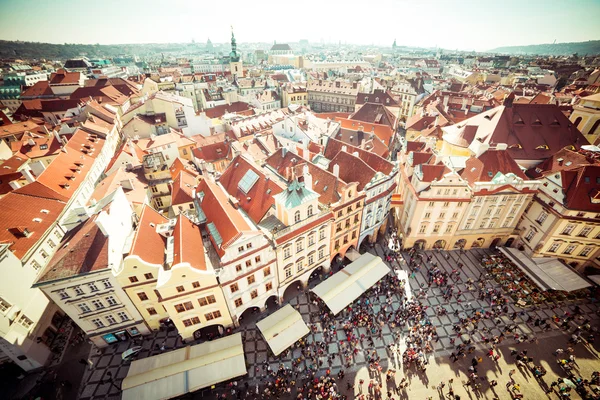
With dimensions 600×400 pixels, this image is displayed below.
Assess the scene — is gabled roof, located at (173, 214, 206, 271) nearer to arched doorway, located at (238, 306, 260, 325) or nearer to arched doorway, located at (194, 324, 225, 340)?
arched doorway, located at (194, 324, 225, 340)

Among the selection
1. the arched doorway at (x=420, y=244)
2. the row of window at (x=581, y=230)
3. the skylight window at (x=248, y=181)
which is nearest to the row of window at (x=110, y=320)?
the skylight window at (x=248, y=181)

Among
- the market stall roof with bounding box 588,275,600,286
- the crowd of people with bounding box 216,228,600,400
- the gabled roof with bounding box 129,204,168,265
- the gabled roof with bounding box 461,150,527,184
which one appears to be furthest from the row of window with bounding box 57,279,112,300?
the market stall roof with bounding box 588,275,600,286

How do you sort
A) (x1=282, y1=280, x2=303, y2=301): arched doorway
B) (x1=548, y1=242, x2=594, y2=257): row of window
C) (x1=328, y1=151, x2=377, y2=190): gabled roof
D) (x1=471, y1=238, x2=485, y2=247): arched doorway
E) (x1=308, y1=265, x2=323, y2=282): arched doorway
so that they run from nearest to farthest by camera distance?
(x1=282, y1=280, x2=303, y2=301): arched doorway → (x1=548, y1=242, x2=594, y2=257): row of window → (x1=328, y1=151, x2=377, y2=190): gabled roof → (x1=308, y1=265, x2=323, y2=282): arched doorway → (x1=471, y1=238, x2=485, y2=247): arched doorway

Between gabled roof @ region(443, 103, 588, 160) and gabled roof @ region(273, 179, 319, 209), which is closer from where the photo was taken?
gabled roof @ region(273, 179, 319, 209)

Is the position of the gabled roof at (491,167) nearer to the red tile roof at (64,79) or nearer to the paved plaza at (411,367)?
the paved plaza at (411,367)

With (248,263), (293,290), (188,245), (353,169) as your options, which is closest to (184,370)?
(248,263)

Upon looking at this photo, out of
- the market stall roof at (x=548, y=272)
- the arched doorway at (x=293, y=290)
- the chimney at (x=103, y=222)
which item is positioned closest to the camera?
the chimney at (x=103, y=222)
